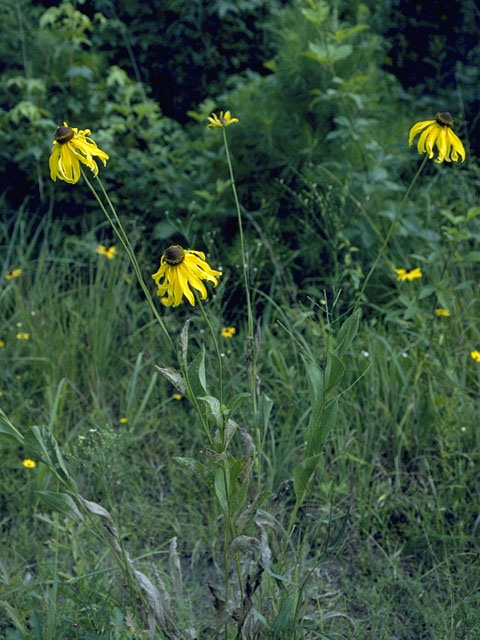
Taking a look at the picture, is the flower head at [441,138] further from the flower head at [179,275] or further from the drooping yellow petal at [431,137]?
the flower head at [179,275]

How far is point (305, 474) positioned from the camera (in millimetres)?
1430

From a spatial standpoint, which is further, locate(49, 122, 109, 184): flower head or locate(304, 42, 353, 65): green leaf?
locate(304, 42, 353, 65): green leaf

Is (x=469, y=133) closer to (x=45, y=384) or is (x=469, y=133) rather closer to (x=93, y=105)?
(x=93, y=105)

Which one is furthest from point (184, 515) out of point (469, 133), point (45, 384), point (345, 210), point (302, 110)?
point (469, 133)

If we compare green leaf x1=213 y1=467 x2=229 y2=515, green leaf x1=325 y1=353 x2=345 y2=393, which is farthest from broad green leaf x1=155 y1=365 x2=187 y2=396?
green leaf x1=325 y1=353 x2=345 y2=393

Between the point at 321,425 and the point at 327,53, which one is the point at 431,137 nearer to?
the point at 321,425

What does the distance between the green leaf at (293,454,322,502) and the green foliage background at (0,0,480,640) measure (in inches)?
0.6

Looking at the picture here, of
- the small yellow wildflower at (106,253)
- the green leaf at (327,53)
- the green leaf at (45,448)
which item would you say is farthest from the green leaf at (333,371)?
the green leaf at (327,53)

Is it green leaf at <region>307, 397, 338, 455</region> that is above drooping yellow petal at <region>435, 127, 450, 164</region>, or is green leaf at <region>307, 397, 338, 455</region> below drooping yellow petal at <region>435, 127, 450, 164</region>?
below

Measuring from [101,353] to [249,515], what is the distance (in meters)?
1.41

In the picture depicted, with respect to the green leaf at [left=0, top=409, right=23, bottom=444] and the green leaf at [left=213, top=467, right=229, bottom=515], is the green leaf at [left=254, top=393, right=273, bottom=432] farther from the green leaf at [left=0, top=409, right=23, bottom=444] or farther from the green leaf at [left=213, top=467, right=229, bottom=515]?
the green leaf at [left=0, top=409, right=23, bottom=444]

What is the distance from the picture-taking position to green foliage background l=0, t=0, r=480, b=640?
1.88 meters

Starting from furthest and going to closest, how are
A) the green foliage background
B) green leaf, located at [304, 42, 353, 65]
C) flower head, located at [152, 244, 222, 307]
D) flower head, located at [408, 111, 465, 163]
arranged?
green leaf, located at [304, 42, 353, 65] → the green foliage background → flower head, located at [408, 111, 465, 163] → flower head, located at [152, 244, 222, 307]

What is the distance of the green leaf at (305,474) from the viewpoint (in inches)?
54.7
